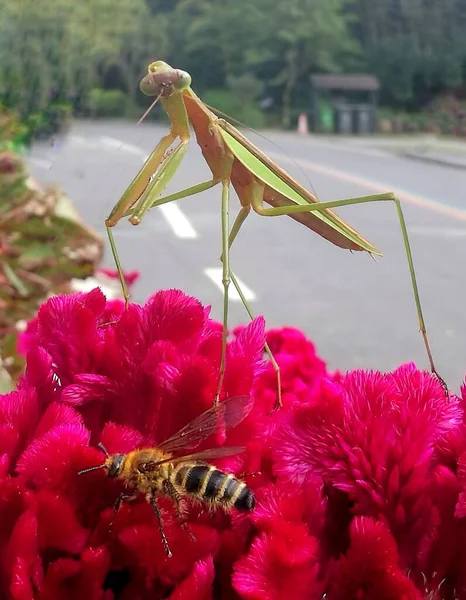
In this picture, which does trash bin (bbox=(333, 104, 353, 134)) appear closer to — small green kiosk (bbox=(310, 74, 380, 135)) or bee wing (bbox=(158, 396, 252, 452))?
small green kiosk (bbox=(310, 74, 380, 135))

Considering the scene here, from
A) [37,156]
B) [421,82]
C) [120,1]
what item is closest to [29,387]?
[120,1]

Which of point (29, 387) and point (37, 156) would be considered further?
point (37, 156)

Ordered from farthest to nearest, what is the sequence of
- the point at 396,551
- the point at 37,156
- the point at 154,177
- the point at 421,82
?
the point at 421,82, the point at 37,156, the point at 154,177, the point at 396,551

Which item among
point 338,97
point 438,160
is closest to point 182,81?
point 338,97

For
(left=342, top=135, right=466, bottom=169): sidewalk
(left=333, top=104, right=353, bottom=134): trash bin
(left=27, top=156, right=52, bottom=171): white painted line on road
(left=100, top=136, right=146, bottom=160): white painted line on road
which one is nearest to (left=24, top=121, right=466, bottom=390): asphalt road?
(left=333, top=104, right=353, bottom=134): trash bin

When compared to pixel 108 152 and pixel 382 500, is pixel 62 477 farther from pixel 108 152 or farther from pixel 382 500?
pixel 108 152

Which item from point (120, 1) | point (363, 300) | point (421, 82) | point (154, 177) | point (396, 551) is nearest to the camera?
point (396, 551)

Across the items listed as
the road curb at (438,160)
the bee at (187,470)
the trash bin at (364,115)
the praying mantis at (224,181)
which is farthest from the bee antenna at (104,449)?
the road curb at (438,160)

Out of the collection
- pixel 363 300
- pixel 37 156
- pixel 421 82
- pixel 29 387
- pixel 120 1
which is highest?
pixel 120 1
